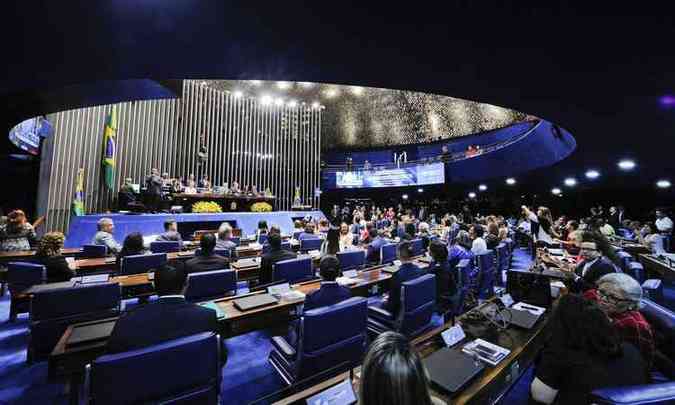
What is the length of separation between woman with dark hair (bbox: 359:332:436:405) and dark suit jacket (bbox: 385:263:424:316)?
1.87 meters

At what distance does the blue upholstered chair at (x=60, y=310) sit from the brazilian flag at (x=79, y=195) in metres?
7.13

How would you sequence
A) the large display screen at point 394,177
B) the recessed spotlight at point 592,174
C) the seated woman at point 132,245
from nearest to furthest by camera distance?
the seated woman at point 132,245 → the recessed spotlight at point 592,174 → the large display screen at point 394,177

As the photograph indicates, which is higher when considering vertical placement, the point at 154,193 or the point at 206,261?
the point at 154,193

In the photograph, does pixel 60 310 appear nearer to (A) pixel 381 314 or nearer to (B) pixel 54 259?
(B) pixel 54 259

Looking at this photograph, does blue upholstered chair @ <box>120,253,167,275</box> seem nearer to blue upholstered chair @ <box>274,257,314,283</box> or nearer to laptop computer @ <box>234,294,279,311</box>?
blue upholstered chair @ <box>274,257,314,283</box>

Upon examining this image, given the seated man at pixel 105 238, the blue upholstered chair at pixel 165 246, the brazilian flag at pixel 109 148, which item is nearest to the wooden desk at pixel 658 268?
the blue upholstered chair at pixel 165 246

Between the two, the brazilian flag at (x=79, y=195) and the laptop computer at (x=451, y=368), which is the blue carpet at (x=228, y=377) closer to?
the laptop computer at (x=451, y=368)

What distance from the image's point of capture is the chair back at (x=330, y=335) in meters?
1.71

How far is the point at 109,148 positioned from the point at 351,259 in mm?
9444

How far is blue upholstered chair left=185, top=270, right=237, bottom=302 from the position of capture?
8.41 ft

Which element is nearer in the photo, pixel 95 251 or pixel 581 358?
pixel 581 358

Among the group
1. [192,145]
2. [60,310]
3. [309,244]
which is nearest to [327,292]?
[60,310]

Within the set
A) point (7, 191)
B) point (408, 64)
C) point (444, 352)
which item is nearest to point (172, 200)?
point (7, 191)

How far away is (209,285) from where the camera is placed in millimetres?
2676
